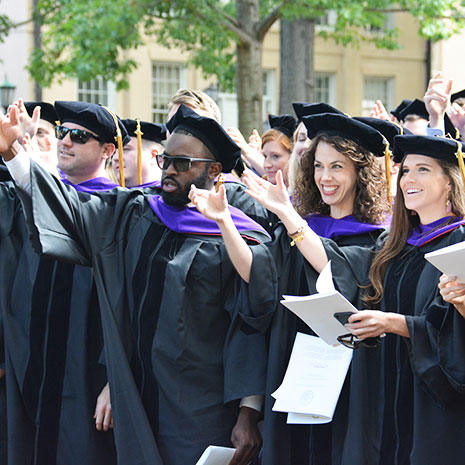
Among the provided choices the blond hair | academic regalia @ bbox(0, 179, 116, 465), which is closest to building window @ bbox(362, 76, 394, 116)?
the blond hair

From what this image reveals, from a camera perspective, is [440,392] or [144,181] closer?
[440,392]

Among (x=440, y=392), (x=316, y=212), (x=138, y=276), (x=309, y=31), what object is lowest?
(x=440, y=392)

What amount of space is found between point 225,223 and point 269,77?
1902 centimetres

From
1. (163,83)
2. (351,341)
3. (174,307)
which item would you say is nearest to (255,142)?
(174,307)

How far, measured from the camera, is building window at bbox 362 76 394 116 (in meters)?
23.8

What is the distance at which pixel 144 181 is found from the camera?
591 centimetres

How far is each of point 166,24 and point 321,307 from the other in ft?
34.9

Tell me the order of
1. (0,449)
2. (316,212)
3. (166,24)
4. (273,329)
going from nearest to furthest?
1. (273,329)
2. (316,212)
3. (0,449)
4. (166,24)

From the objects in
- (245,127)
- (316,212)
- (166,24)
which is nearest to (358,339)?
(316,212)

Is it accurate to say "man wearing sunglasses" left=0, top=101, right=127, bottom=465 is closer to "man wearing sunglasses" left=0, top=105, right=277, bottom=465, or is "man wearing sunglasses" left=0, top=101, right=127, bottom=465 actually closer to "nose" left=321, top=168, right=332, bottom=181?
"man wearing sunglasses" left=0, top=105, right=277, bottom=465

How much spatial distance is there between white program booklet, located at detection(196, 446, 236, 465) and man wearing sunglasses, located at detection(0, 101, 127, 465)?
89 cm

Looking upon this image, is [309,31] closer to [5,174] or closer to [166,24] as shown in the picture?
[166,24]

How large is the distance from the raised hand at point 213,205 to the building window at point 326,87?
19.6 metres

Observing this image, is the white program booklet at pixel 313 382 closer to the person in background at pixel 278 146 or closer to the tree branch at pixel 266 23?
the person in background at pixel 278 146
